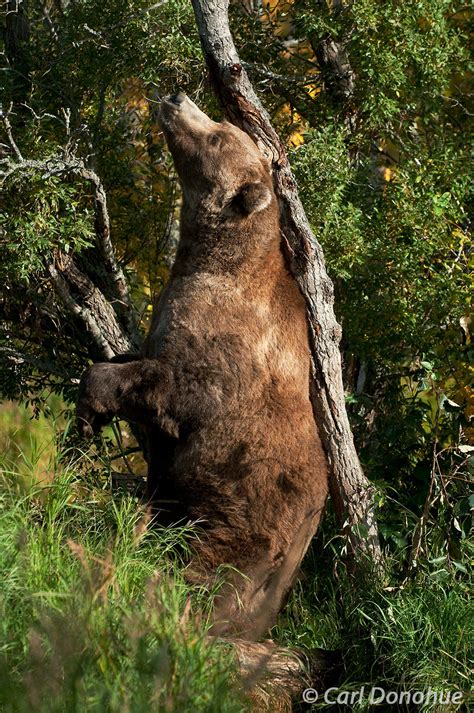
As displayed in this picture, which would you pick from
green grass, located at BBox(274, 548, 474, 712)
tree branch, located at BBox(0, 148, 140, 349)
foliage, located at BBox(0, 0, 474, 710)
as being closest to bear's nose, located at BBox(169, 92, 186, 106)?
foliage, located at BBox(0, 0, 474, 710)

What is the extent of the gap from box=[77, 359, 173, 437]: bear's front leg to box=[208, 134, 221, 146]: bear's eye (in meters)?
1.39

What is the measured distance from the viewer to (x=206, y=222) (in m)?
6.06

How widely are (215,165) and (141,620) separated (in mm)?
3191

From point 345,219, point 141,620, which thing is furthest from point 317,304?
point 141,620

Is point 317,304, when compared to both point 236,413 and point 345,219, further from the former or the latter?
point 345,219

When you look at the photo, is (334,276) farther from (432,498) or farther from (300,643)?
(300,643)

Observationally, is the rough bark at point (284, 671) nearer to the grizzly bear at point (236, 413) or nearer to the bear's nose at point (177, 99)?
the grizzly bear at point (236, 413)

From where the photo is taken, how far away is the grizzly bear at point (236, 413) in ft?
18.3

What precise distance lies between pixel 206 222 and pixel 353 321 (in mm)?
1175

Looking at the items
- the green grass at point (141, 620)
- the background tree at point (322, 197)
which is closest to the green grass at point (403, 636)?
the green grass at point (141, 620)

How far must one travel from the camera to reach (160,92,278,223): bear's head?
19.4 feet

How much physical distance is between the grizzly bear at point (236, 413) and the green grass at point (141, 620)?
0.29m

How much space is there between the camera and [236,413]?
562 centimetres

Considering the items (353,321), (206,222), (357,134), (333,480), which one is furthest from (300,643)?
(357,134)
